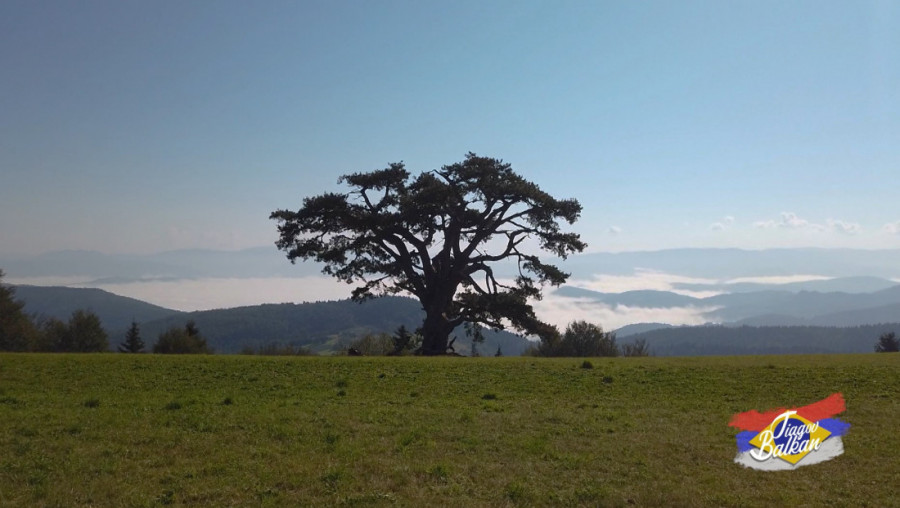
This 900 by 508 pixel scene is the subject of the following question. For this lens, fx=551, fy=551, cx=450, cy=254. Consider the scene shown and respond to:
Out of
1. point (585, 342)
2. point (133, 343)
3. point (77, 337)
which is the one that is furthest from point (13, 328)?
point (585, 342)

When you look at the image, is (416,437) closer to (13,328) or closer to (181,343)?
(181,343)

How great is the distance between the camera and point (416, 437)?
45.6ft

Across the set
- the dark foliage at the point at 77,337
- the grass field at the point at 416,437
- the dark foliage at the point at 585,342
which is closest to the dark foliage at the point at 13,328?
the dark foliage at the point at 77,337

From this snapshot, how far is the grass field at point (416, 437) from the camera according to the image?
10258mm

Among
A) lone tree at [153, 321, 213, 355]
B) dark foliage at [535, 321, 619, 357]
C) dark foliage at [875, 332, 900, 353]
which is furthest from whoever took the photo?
dark foliage at [535, 321, 619, 357]

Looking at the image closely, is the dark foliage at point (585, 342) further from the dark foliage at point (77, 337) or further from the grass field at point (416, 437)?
the dark foliage at point (77, 337)

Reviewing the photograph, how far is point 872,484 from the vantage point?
10.8 m

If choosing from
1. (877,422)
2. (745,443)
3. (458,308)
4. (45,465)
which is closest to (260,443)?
(45,465)

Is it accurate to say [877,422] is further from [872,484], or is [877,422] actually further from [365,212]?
[365,212]

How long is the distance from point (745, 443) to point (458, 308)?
1276 inches

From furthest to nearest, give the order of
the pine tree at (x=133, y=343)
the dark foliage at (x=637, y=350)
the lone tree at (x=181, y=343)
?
the pine tree at (x=133, y=343)
the lone tree at (x=181, y=343)
the dark foliage at (x=637, y=350)

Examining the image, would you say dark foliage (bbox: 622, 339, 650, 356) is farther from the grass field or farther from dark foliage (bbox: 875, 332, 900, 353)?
the grass field

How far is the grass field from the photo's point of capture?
1026 cm

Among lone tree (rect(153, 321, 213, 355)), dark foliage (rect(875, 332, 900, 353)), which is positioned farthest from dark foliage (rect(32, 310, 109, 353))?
dark foliage (rect(875, 332, 900, 353))
